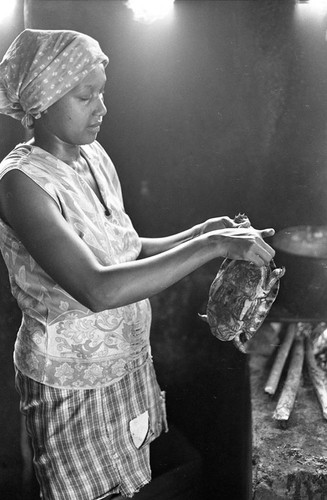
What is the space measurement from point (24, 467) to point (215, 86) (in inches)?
81.4

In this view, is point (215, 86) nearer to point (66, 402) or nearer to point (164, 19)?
point (164, 19)

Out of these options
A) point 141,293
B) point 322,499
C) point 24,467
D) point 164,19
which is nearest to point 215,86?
point 164,19

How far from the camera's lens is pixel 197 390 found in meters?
3.25

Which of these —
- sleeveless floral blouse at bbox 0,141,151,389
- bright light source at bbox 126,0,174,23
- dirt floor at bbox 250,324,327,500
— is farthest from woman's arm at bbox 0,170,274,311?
bright light source at bbox 126,0,174,23

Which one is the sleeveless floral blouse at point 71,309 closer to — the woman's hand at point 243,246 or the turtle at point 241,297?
the turtle at point 241,297

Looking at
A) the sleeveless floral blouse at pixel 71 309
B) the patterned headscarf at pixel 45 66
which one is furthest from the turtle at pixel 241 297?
the patterned headscarf at pixel 45 66

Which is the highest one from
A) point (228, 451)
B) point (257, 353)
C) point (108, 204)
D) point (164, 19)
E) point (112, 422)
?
point (164, 19)

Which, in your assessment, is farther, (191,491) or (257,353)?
(257,353)

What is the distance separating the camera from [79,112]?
1982 mm

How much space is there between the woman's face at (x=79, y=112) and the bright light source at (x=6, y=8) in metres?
0.85

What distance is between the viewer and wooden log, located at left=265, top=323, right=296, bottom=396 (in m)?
2.75

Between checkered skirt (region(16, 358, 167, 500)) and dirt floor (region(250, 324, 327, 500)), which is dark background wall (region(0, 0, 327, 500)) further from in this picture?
checkered skirt (region(16, 358, 167, 500))

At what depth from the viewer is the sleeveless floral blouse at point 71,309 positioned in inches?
77.9

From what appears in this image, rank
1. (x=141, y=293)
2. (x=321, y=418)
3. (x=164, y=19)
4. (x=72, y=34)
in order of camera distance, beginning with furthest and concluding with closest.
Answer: (x=164, y=19)
(x=321, y=418)
(x=72, y=34)
(x=141, y=293)
